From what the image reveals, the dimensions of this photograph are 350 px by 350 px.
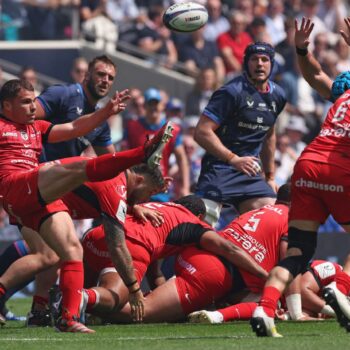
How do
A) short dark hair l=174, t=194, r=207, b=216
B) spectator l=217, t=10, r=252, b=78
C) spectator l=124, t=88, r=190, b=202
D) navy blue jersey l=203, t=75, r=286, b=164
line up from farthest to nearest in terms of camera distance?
spectator l=217, t=10, r=252, b=78 < spectator l=124, t=88, r=190, b=202 < navy blue jersey l=203, t=75, r=286, b=164 < short dark hair l=174, t=194, r=207, b=216

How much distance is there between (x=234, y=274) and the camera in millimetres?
10508

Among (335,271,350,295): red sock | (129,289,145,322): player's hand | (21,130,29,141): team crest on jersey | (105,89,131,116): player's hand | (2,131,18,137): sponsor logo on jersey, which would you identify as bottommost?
(129,289,145,322): player's hand

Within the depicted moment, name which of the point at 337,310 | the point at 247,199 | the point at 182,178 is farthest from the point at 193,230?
the point at 182,178

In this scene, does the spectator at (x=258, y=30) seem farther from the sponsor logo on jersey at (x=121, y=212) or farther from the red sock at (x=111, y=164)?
the red sock at (x=111, y=164)

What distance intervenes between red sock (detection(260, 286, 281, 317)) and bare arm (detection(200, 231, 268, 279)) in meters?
1.82

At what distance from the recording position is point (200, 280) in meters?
10.3

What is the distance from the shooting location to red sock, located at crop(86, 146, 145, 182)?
888 centimetres

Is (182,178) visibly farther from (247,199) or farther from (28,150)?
(28,150)

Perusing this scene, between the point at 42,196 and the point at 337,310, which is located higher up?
the point at 42,196

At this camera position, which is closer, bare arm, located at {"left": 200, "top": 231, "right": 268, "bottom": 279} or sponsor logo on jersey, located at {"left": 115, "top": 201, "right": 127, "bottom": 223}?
sponsor logo on jersey, located at {"left": 115, "top": 201, "right": 127, "bottom": 223}

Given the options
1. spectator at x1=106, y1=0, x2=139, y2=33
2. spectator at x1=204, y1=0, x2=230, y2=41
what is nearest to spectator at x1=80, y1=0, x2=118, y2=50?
spectator at x1=106, y1=0, x2=139, y2=33

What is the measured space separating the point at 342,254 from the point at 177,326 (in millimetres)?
5675

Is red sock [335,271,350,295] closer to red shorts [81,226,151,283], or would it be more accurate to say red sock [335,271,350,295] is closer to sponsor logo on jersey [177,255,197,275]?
sponsor logo on jersey [177,255,197,275]

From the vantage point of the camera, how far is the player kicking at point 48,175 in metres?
8.91
